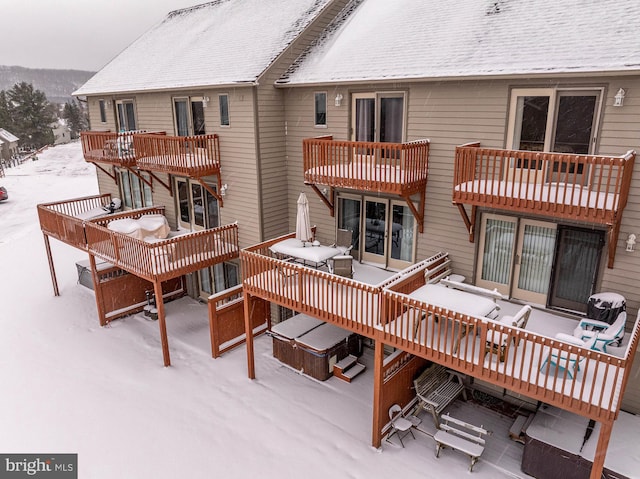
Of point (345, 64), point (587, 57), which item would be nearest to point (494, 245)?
point (587, 57)

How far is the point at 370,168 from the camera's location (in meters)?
10.8

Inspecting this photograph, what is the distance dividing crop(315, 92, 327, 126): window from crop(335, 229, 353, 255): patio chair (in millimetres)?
3192

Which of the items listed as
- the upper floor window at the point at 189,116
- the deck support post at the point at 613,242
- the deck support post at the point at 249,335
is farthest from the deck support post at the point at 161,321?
the deck support post at the point at 613,242

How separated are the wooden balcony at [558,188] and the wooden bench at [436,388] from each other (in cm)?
426

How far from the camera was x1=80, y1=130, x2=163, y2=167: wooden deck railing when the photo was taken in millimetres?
16391

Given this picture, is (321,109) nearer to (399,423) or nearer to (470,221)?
(470,221)

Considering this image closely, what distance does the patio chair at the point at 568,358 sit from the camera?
23.1 feet

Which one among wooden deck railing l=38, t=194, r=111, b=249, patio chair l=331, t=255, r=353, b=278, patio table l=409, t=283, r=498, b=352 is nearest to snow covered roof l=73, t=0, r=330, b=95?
wooden deck railing l=38, t=194, r=111, b=249

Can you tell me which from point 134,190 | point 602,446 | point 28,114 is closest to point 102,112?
point 134,190

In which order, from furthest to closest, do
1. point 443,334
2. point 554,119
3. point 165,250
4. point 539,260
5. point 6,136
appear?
point 6,136, point 165,250, point 539,260, point 554,119, point 443,334

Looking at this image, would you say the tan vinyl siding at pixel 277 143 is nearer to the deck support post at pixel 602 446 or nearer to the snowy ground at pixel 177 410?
the snowy ground at pixel 177 410

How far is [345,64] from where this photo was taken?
1220cm

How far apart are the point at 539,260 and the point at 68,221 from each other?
15.3 meters

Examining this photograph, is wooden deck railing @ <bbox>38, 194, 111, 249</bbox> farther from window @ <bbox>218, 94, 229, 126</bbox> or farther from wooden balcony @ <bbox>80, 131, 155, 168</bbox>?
window @ <bbox>218, 94, 229, 126</bbox>
